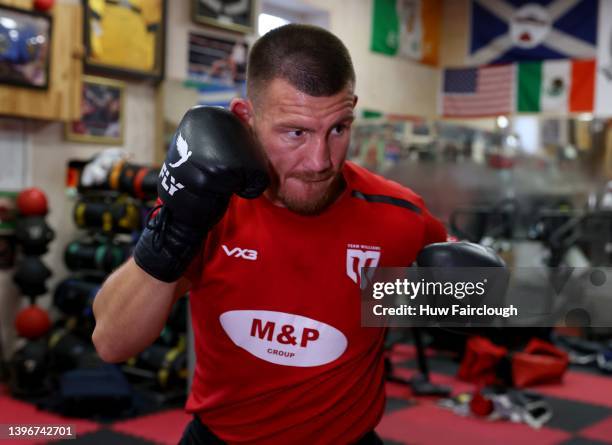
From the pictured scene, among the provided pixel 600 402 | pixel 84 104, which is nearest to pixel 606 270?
pixel 600 402

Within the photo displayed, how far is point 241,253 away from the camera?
1.63 m

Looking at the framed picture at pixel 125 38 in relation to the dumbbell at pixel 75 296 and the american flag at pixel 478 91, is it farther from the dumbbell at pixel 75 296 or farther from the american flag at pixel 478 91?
the american flag at pixel 478 91

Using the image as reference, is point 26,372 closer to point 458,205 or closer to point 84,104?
point 84,104

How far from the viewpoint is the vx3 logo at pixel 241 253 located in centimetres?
163

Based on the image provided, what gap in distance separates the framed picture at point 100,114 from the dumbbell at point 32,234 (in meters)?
0.92

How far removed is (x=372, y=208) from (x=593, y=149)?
7255 mm

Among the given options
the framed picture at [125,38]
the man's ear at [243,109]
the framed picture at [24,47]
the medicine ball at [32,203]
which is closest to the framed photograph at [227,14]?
the framed picture at [125,38]

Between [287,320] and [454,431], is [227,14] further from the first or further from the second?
[287,320]

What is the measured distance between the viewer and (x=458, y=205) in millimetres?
7289

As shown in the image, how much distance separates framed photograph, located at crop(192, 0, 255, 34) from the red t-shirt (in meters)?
4.88

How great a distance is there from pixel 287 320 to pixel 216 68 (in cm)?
503

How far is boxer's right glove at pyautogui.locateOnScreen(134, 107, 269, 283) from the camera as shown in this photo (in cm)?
135

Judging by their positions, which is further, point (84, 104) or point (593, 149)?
point (593, 149)

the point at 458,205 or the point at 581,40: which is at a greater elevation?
the point at 581,40
